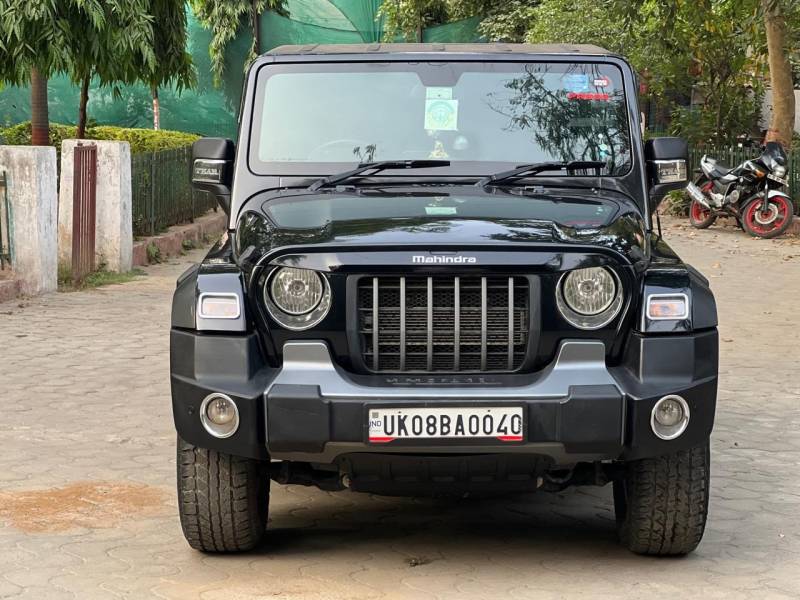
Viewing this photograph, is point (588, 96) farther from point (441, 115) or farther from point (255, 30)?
point (255, 30)

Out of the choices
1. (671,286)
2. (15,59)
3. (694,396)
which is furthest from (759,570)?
(15,59)

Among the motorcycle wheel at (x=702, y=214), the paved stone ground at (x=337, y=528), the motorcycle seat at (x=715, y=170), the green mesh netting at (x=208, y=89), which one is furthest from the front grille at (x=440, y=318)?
the green mesh netting at (x=208, y=89)

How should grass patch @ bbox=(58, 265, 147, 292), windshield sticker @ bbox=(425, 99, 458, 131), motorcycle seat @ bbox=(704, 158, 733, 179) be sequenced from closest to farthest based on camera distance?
windshield sticker @ bbox=(425, 99, 458, 131), grass patch @ bbox=(58, 265, 147, 292), motorcycle seat @ bbox=(704, 158, 733, 179)

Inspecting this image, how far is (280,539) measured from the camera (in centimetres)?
561

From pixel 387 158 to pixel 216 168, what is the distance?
746 millimetres

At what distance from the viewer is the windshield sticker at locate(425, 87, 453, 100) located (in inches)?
242

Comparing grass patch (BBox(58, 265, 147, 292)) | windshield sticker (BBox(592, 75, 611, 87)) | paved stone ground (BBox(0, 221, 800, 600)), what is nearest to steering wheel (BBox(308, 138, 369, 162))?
windshield sticker (BBox(592, 75, 611, 87))

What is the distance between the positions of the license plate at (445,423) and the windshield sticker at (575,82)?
1.98 m

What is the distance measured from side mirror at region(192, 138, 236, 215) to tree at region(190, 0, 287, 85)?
32.2 m

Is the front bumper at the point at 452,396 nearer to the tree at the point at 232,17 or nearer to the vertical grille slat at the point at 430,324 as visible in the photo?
the vertical grille slat at the point at 430,324

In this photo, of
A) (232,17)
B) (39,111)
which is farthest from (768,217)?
(232,17)

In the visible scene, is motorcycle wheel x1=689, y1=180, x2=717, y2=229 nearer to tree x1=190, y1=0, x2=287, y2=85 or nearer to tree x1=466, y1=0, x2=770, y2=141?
tree x1=466, y1=0, x2=770, y2=141

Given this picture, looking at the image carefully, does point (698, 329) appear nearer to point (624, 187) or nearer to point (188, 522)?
point (624, 187)

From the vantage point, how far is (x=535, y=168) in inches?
231
